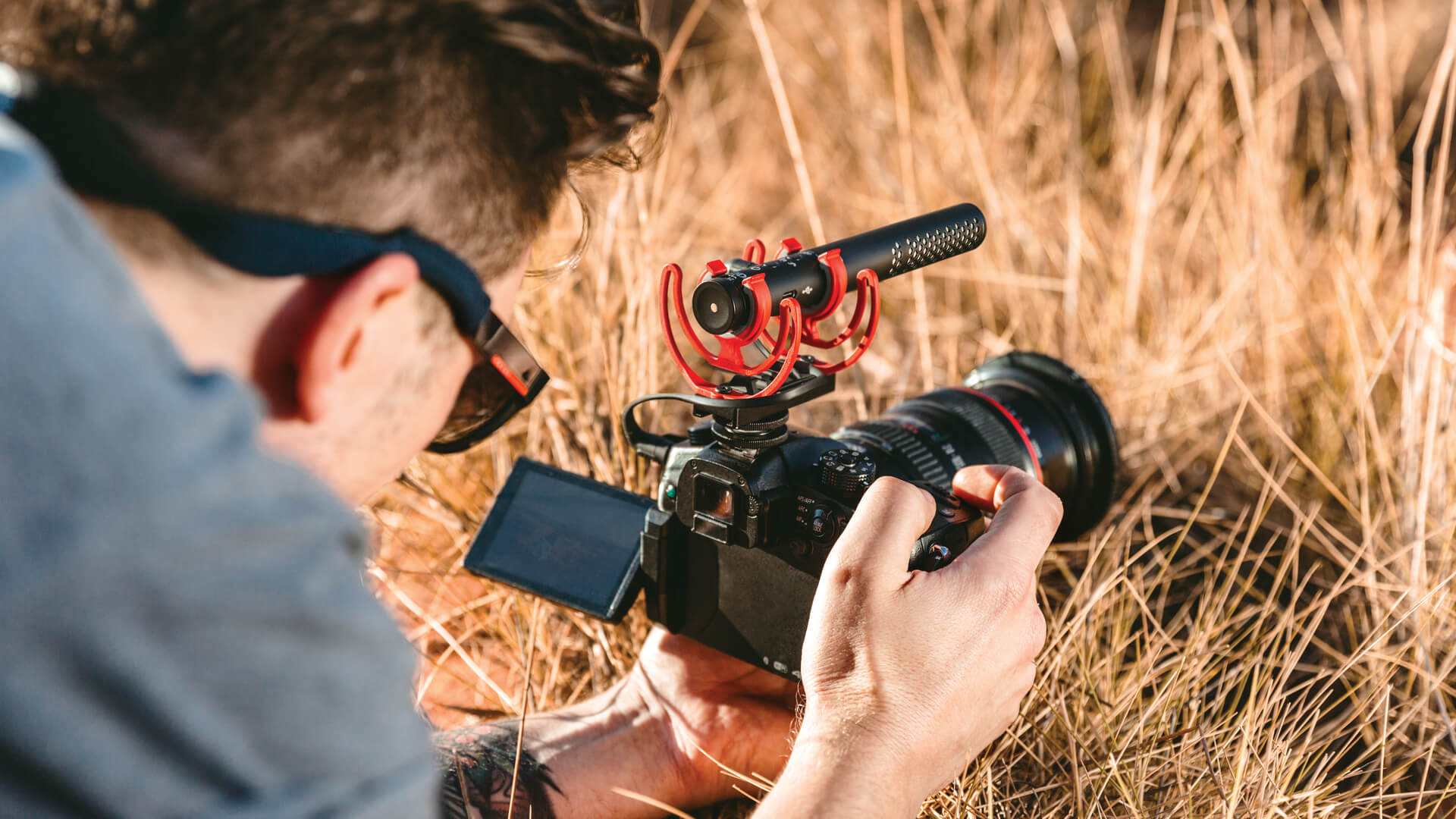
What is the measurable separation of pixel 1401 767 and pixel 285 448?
120 centimetres

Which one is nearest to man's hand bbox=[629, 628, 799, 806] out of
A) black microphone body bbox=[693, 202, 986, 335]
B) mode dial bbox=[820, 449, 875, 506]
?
mode dial bbox=[820, 449, 875, 506]

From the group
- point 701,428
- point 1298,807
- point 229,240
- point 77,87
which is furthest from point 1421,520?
point 77,87

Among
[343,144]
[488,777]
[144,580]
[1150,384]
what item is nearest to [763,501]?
[488,777]

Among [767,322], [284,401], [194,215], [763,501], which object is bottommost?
[763,501]

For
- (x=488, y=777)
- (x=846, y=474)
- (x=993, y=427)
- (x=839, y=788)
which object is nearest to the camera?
(x=839, y=788)

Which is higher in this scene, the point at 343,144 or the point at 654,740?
the point at 343,144

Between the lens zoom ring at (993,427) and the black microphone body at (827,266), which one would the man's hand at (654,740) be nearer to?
the lens zoom ring at (993,427)

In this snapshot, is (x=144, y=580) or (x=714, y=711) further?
(x=714, y=711)

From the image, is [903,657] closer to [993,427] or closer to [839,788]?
[839,788]

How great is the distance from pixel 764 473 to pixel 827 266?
227mm

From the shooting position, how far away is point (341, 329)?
767 millimetres

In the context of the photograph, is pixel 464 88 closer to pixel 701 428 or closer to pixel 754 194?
pixel 701 428

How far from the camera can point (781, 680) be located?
4.69ft

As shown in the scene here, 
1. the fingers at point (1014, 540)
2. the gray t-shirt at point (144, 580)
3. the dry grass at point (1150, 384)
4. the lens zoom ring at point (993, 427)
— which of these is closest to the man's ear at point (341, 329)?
the gray t-shirt at point (144, 580)
